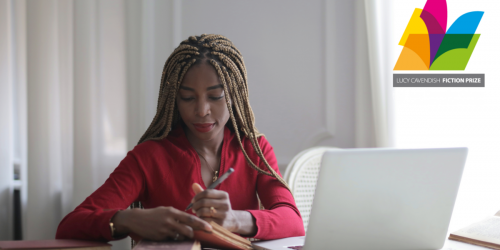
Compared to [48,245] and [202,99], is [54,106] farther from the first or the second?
[48,245]

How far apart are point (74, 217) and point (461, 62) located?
5.52 ft

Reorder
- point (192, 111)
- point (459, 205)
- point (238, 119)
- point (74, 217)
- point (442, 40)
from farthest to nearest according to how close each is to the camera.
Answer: point (442, 40)
point (459, 205)
point (238, 119)
point (192, 111)
point (74, 217)

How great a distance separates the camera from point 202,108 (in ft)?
→ 3.79

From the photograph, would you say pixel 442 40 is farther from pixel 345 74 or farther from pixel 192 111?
pixel 192 111

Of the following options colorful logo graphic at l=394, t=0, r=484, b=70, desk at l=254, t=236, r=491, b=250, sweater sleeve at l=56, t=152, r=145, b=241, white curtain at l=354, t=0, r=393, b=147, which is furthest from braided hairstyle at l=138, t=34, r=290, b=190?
colorful logo graphic at l=394, t=0, r=484, b=70

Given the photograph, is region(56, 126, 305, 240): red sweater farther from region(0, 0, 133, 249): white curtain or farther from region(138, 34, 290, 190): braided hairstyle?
region(0, 0, 133, 249): white curtain

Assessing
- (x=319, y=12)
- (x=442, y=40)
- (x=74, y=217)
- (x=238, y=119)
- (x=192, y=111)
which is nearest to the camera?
(x=74, y=217)

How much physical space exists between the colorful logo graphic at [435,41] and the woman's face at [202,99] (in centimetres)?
108

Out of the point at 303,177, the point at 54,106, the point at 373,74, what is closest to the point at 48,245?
the point at 54,106

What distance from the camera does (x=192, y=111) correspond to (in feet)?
3.88

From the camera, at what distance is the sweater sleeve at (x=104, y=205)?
2.94 ft

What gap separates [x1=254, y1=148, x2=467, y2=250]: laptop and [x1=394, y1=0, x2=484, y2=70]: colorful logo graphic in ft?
4.00

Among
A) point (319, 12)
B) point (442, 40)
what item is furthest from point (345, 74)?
point (442, 40)

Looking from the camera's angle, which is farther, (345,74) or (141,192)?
(345,74)
